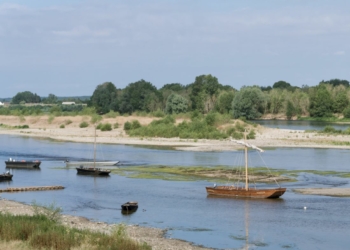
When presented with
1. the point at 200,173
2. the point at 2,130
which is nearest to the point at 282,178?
the point at 200,173

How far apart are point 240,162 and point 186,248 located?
3810 centimetres

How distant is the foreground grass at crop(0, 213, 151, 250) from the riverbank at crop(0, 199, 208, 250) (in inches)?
112

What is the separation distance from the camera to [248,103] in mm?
149500

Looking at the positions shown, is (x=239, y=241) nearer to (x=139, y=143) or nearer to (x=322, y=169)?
(x=322, y=169)

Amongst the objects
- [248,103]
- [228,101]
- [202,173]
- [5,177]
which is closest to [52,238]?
[5,177]

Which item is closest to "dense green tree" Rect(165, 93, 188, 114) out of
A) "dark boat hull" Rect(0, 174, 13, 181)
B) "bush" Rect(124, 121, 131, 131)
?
"bush" Rect(124, 121, 131, 131)

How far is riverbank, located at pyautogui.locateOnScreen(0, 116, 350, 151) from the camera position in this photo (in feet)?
285

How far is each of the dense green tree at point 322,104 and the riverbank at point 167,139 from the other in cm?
5335

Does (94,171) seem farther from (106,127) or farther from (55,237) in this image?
(106,127)

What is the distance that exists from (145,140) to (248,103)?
191 ft

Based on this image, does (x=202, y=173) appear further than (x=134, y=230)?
Yes

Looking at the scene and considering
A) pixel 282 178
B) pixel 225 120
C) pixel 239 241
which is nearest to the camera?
pixel 239 241

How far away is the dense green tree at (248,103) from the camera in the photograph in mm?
147875

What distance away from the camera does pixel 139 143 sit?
303 feet
